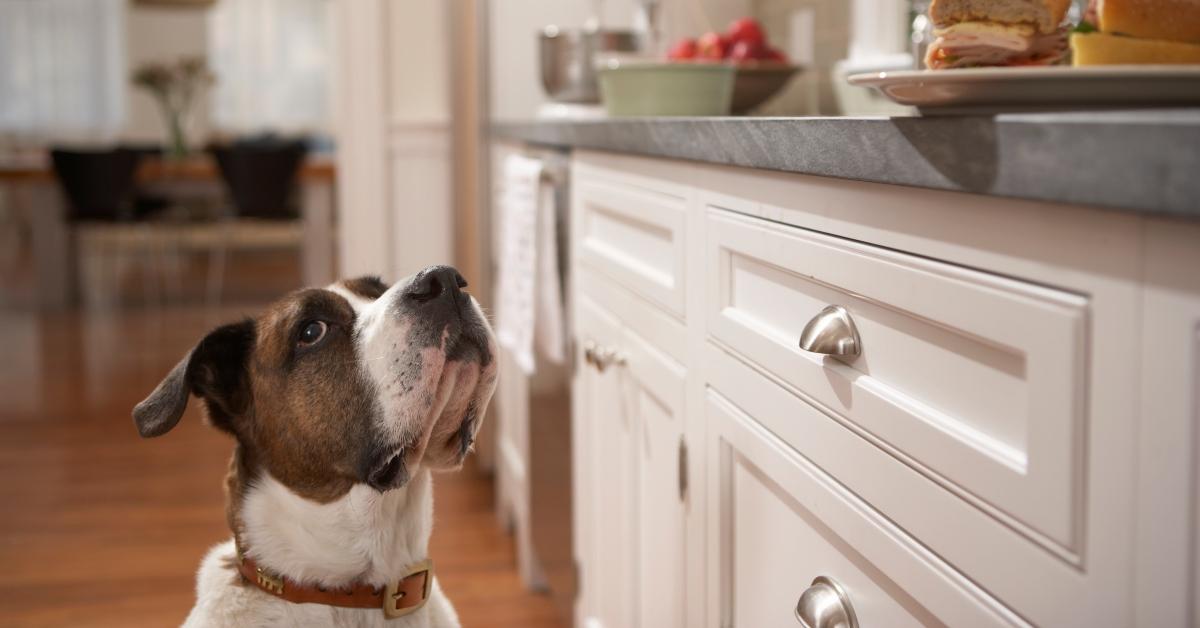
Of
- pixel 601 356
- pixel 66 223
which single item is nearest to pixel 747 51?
pixel 601 356

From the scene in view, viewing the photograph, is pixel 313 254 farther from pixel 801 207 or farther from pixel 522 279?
pixel 801 207

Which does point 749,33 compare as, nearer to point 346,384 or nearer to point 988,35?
point 346,384

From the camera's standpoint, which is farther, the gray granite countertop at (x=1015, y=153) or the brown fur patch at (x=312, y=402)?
the brown fur patch at (x=312, y=402)

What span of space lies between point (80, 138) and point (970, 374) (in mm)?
12462

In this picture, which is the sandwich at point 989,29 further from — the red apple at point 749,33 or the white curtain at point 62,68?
the white curtain at point 62,68

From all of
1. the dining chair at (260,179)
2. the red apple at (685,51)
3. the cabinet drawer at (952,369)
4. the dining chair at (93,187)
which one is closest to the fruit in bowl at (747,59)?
the red apple at (685,51)

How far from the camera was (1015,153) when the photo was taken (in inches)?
26.2

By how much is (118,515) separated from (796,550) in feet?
9.19

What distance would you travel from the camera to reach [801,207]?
3.44 feet

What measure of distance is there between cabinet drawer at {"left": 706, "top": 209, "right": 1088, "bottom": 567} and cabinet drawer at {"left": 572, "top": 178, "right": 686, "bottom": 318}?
1.03ft

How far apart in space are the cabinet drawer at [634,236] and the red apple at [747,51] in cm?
41

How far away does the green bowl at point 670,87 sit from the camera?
178 cm

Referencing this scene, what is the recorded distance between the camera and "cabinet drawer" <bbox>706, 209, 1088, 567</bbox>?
667mm

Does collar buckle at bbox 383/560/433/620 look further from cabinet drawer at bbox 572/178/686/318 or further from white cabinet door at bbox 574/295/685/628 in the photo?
cabinet drawer at bbox 572/178/686/318
